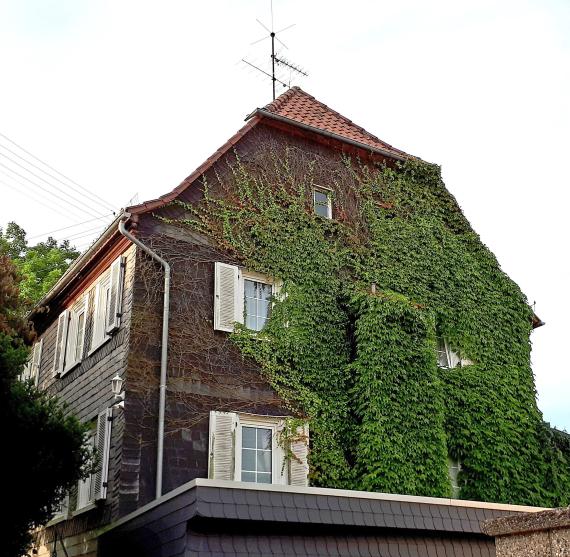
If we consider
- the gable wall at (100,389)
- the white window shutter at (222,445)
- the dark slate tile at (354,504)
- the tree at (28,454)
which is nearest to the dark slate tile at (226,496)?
the dark slate tile at (354,504)

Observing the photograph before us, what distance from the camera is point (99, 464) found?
41.9ft

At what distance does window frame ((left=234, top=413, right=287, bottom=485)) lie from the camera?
12.8m

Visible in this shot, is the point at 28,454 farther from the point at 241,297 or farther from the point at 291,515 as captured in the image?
the point at 241,297

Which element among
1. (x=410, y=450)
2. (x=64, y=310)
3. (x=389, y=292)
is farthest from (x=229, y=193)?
(x=410, y=450)

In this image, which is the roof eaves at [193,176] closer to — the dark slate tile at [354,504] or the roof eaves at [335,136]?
the roof eaves at [335,136]

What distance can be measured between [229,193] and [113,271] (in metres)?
2.71

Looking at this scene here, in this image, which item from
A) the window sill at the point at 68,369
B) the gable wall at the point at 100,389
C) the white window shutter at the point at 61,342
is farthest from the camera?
the white window shutter at the point at 61,342

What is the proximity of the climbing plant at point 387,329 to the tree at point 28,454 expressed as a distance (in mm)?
3893

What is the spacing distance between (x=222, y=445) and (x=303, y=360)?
2.24m

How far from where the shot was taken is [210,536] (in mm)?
9094

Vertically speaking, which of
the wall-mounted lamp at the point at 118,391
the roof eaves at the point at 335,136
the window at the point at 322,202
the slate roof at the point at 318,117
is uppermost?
the slate roof at the point at 318,117

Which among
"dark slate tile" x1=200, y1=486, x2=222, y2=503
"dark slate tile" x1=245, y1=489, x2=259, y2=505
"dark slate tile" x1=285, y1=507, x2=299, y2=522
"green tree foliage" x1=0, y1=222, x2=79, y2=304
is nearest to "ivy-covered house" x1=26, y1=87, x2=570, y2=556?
"dark slate tile" x1=285, y1=507, x2=299, y2=522

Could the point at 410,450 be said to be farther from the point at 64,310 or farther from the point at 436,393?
the point at 64,310

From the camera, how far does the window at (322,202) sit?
16219 mm
